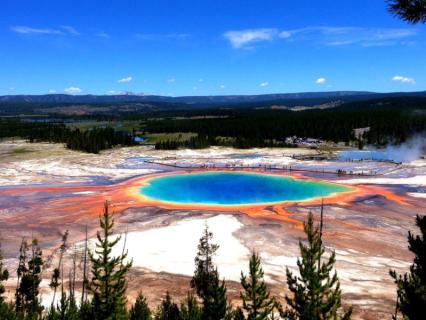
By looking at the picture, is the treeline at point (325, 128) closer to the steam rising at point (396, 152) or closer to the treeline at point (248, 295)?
the steam rising at point (396, 152)

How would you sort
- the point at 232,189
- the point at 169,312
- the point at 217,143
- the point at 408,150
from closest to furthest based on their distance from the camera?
1. the point at 169,312
2. the point at 232,189
3. the point at 408,150
4. the point at 217,143

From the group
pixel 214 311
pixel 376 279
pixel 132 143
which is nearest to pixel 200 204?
pixel 376 279

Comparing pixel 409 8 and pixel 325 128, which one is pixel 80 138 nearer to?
pixel 325 128

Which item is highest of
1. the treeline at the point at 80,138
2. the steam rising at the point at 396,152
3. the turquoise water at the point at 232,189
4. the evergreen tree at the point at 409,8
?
the evergreen tree at the point at 409,8

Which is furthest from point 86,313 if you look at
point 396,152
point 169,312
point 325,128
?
point 325,128

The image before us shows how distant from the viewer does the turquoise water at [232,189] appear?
58.7 meters

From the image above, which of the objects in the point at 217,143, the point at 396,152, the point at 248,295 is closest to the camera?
the point at 248,295

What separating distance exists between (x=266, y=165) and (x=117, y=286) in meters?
73.6

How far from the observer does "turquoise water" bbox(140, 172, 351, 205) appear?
193 feet

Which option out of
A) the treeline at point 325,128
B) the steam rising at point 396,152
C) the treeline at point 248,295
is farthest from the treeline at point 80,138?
the treeline at point 248,295

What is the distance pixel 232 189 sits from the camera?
66.8m

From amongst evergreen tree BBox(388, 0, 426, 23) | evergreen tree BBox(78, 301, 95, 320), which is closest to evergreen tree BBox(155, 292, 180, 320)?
evergreen tree BBox(78, 301, 95, 320)

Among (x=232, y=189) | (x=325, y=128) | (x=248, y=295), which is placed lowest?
(x=232, y=189)

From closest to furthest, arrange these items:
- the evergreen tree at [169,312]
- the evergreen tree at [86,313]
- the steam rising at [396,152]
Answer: the evergreen tree at [86,313], the evergreen tree at [169,312], the steam rising at [396,152]
